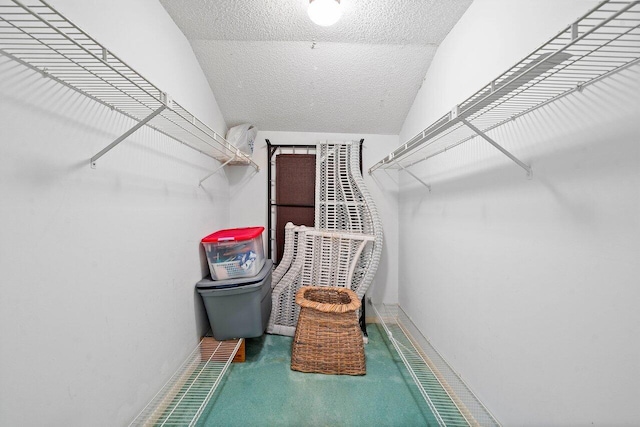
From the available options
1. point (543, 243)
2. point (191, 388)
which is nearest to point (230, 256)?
point (191, 388)

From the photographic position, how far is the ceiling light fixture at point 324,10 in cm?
131

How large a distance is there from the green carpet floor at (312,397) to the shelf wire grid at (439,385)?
8 cm

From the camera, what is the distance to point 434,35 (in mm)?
1662

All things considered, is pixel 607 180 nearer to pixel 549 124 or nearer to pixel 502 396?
pixel 549 124

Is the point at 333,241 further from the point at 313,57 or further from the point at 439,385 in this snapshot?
the point at 313,57

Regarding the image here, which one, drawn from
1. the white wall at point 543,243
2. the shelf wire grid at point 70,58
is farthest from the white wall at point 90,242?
the white wall at point 543,243

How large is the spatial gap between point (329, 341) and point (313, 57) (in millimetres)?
2040

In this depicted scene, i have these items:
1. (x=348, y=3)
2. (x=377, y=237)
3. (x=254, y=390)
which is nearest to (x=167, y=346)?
(x=254, y=390)

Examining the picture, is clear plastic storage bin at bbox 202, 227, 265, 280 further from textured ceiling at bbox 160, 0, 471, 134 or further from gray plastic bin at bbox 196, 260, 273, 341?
textured ceiling at bbox 160, 0, 471, 134

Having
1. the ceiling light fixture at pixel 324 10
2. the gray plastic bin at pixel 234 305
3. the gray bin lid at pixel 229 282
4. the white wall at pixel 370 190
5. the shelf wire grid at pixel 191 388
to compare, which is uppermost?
the ceiling light fixture at pixel 324 10

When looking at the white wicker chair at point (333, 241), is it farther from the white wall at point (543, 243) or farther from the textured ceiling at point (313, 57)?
the white wall at point (543, 243)

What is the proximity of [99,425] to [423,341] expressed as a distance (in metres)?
1.90

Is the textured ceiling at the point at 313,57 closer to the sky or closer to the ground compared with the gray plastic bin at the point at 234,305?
closer to the sky

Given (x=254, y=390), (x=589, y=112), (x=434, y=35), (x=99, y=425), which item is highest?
(x=434, y=35)
